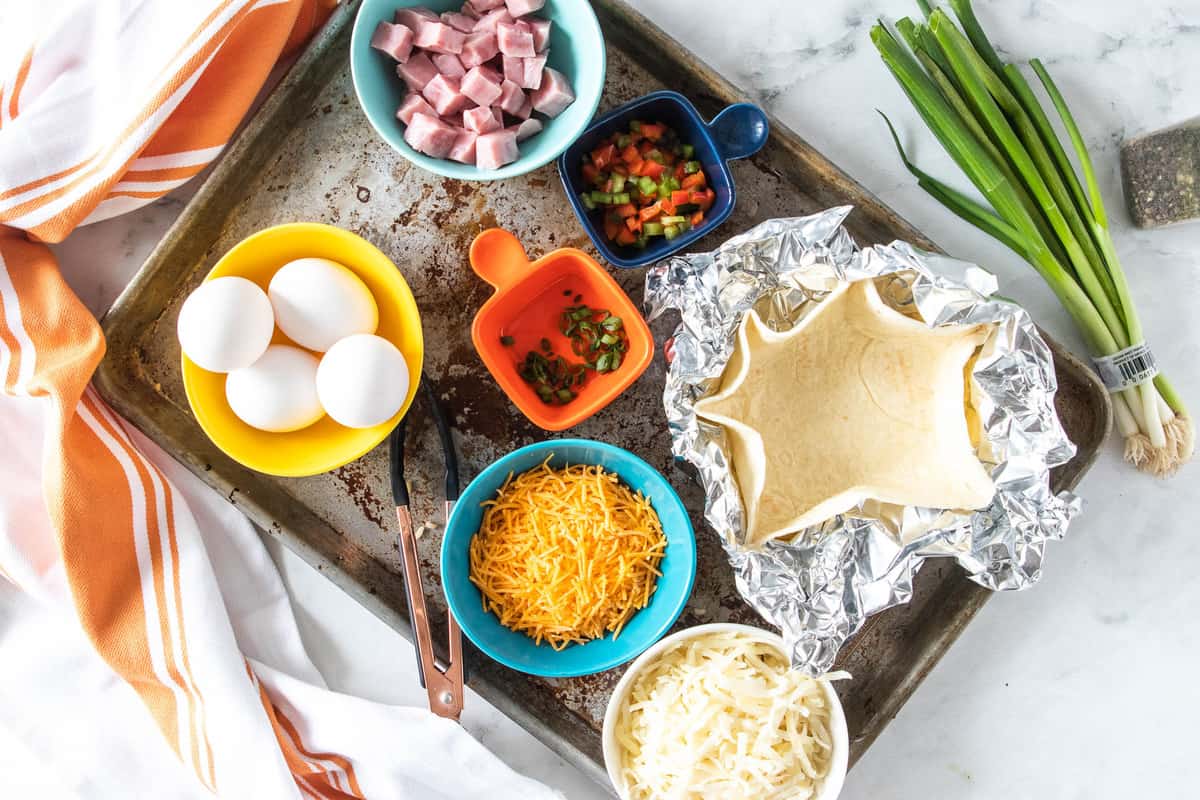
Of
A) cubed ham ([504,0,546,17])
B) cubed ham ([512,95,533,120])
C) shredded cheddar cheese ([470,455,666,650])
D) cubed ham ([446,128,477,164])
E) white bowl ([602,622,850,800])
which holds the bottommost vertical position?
white bowl ([602,622,850,800])

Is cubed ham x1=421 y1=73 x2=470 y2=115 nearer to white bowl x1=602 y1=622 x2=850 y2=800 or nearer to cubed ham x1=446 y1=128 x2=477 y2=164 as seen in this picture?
cubed ham x1=446 y1=128 x2=477 y2=164

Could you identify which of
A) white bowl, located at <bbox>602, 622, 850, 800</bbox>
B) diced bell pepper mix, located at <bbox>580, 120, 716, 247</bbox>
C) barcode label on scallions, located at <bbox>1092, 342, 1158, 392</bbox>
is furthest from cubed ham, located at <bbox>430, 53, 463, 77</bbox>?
barcode label on scallions, located at <bbox>1092, 342, 1158, 392</bbox>

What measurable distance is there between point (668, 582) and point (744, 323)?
427 mm

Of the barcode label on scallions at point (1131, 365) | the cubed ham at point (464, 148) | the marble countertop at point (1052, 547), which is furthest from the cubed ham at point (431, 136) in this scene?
the barcode label on scallions at point (1131, 365)

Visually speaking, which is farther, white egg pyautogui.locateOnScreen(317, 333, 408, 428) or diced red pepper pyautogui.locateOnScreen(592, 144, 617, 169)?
diced red pepper pyautogui.locateOnScreen(592, 144, 617, 169)

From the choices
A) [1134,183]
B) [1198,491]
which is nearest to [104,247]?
[1134,183]

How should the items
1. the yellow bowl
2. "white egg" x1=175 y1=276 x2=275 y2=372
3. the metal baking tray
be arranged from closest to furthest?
"white egg" x1=175 y1=276 x2=275 y2=372
the yellow bowl
the metal baking tray

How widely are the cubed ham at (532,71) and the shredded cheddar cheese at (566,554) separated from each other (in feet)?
1.94

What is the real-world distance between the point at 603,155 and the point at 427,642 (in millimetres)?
821

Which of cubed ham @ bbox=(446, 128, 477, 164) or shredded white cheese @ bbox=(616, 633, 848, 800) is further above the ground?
cubed ham @ bbox=(446, 128, 477, 164)

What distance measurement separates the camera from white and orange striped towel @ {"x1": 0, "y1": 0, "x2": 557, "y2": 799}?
1385 millimetres

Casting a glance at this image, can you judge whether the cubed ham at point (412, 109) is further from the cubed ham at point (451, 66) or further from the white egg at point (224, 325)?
the white egg at point (224, 325)

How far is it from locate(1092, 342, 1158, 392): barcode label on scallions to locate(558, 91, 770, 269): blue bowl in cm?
68

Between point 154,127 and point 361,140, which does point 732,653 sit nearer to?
point 361,140
